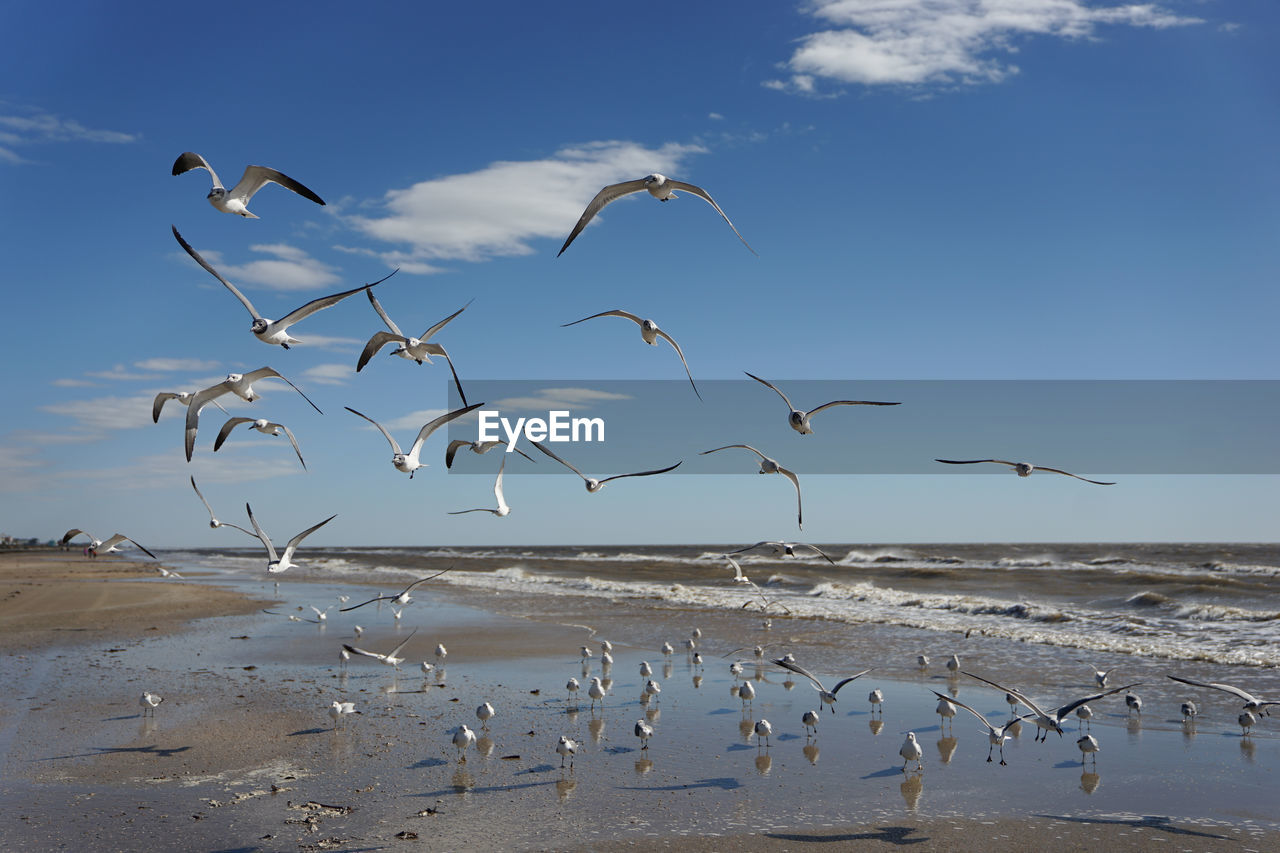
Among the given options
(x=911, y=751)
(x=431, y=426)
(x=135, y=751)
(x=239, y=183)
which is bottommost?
(x=135, y=751)

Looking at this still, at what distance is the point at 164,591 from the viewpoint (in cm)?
3031

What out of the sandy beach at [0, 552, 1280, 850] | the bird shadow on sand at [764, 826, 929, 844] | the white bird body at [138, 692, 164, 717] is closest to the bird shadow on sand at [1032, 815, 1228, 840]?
the sandy beach at [0, 552, 1280, 850]

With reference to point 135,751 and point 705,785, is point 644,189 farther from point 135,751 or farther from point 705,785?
point 135,751

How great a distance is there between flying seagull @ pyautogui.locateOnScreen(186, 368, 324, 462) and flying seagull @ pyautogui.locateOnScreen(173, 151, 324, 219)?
5.74 ft

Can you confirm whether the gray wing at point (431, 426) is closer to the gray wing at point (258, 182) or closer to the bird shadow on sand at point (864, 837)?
the gray wing at point (258, 182)

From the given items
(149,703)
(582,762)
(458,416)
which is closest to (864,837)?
(582,762)

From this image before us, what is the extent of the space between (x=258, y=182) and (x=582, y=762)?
22.2 feet

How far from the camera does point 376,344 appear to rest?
945 centimetres

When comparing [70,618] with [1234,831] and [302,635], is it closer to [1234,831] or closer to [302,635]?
[302,635]

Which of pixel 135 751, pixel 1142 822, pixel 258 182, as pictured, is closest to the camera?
pixel 1142 822

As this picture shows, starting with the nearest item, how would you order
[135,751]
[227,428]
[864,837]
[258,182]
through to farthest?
[864,837]
[258,182]
[135,751]
[227,428]

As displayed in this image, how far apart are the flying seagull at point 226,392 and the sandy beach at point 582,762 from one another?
141 inches

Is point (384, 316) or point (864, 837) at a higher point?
point (384, 316)

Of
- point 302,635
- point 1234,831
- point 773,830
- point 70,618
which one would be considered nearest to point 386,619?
point 302,635
